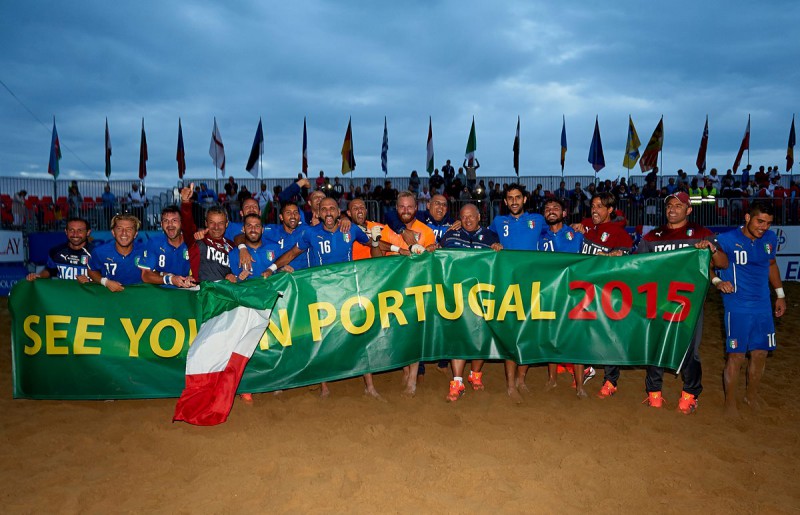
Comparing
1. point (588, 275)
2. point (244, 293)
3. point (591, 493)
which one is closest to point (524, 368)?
point (588, 275)

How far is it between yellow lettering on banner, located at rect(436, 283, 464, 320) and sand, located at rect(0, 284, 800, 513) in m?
0.95

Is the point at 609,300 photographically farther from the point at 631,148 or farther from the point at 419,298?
the point at 631,148

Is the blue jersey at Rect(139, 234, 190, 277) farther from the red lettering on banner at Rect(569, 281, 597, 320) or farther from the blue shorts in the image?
the blue shorts

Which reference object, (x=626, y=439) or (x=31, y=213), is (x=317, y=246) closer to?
(x=626, y=439)

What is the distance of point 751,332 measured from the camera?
5.25 meters

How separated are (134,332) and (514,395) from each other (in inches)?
157

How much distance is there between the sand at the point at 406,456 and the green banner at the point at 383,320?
47cm

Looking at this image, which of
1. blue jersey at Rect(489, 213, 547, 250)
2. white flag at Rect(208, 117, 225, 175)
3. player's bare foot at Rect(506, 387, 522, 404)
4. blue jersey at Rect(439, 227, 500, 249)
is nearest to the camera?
player's bare foot at Rect(506, 387, 522, 404)

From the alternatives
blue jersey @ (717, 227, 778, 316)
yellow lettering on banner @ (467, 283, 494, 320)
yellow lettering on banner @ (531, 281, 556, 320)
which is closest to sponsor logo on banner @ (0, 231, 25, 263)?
yellow lettering on banner @ (467, 283, 494, 320)

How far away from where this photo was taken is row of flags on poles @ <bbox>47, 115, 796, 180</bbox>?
76.1ft

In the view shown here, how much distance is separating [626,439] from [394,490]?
88.7 inches

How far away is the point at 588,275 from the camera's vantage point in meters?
5.37

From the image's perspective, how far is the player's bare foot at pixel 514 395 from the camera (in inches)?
222

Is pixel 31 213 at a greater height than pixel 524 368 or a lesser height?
greater
